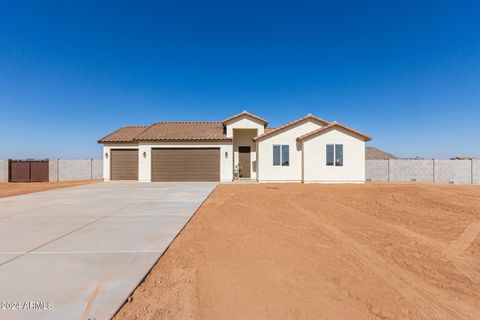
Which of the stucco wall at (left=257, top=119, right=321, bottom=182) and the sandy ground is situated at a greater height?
the stucco wall at (left=257, top=119, right=321, bottom=182)

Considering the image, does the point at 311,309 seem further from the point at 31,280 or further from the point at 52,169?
the point at 52,169

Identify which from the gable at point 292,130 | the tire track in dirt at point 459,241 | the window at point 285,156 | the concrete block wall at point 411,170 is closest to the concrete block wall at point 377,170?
the concrete block wall at point 411,170

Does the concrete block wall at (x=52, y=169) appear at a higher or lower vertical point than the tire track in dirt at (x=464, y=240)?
higher

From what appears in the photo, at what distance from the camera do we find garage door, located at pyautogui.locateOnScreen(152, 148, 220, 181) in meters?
16.9

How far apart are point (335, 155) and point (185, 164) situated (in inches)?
422

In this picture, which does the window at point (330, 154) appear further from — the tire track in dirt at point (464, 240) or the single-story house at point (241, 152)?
the tire track in dirt at point (464, 240)

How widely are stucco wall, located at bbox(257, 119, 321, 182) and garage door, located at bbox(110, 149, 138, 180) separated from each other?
996 cm

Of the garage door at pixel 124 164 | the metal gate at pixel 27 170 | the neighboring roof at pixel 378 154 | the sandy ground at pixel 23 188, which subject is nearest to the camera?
the sandy ground at pixel 23 188

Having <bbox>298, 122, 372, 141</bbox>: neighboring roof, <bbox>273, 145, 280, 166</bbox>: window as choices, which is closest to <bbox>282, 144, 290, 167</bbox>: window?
<bbox>273, 145, 280, 166</bbox>: window

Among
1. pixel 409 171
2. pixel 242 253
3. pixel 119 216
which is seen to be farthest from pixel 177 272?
pixel 409 171

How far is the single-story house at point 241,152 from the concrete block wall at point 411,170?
245 inches

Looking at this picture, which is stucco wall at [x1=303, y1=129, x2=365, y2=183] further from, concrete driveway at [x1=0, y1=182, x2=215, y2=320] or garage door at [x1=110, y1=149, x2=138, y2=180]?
garage door at [x1=110, y1=149, x2=138, y2=180]

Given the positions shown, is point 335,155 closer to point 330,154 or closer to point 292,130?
point 330,154

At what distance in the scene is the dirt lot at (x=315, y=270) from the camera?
2.55 m
